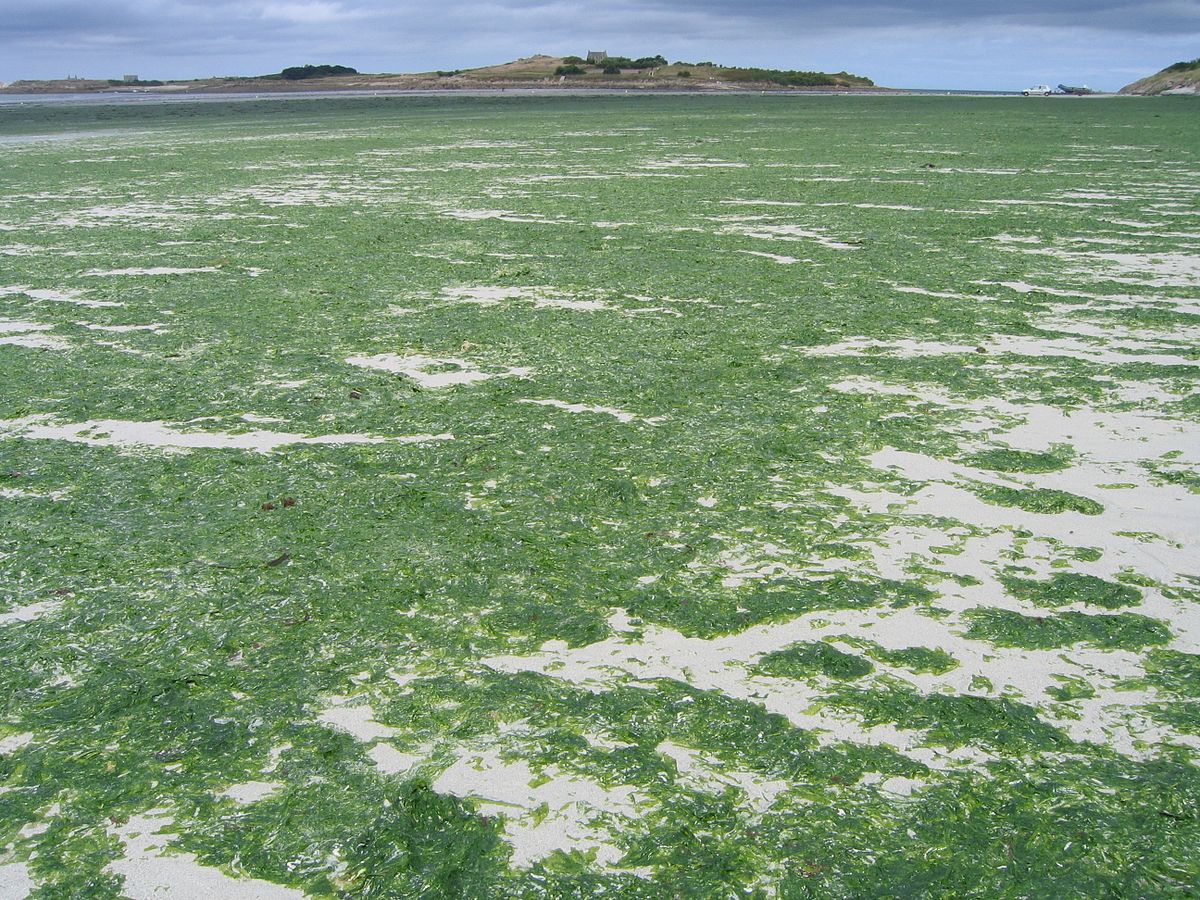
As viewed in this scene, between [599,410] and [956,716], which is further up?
[599,410]

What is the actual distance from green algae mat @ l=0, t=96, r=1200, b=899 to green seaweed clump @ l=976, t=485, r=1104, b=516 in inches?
Answer: 0.7

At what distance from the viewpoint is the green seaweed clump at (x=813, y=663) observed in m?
2.91

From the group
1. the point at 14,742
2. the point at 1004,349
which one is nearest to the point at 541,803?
the point at 14,742

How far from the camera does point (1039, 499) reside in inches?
156

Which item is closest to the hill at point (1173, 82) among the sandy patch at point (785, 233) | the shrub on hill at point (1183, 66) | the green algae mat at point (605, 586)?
the shrub on hill at point (1183, 66)

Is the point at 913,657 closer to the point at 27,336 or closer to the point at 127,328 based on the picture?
the point at 127,328

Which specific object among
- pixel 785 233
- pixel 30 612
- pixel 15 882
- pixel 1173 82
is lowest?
pixel 15 882

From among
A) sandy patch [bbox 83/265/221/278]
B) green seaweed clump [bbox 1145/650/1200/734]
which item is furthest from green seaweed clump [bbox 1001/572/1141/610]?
sandy patch [bbox 83/265/221/278]

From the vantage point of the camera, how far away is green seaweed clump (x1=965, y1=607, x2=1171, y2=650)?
304 centimetres

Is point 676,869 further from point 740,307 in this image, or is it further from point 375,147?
point 375,147

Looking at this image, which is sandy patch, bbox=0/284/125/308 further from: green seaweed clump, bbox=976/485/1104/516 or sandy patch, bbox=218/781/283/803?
green seaweed clump, bbox=976/485/1104/516

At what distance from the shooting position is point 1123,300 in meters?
7.27

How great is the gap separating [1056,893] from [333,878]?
4.88 ft

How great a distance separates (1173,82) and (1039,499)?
350ft
